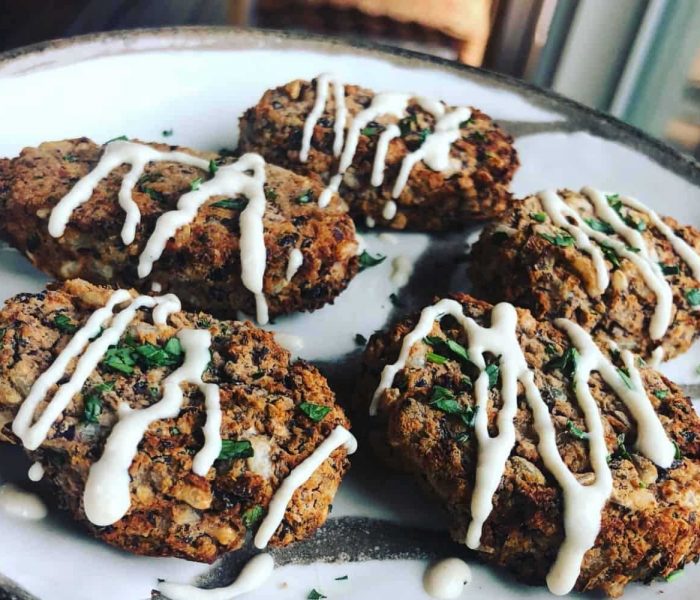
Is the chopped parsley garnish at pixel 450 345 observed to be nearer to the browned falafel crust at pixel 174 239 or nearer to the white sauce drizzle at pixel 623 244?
A: the browned falafel crust at pixel 174 239

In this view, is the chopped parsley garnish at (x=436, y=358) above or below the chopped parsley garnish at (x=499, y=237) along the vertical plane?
below

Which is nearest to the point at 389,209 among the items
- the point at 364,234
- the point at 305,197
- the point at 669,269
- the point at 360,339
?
the point at 364,234

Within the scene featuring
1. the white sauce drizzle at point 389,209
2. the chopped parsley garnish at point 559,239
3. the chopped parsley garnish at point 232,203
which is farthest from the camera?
the white sauce drizzle at point 389,209

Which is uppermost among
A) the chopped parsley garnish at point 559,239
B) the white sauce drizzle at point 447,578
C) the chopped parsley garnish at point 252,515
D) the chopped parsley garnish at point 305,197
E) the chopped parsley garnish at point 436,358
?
the chopped parsley garnish at point 305,197

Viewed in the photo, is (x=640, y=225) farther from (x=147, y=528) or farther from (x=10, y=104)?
(x=10, y=104)

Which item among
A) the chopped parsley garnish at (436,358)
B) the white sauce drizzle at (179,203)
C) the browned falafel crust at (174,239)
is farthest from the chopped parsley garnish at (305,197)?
the chopped parsley garnish at (436,358)

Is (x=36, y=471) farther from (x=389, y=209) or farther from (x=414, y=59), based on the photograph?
(x=414, y=59)

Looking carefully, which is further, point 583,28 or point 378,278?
point 583,28

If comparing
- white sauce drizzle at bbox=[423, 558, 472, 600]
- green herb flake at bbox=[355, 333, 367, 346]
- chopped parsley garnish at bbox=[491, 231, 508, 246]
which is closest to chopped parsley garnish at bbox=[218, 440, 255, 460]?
white sauce drizzle at bbox=[423, 558, 472, 600]

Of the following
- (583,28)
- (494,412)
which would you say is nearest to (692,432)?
(494,412)
